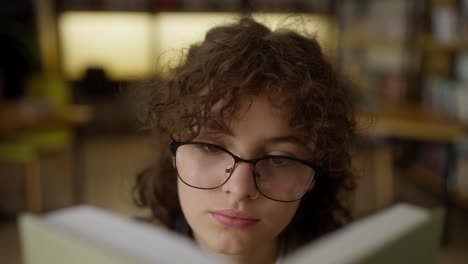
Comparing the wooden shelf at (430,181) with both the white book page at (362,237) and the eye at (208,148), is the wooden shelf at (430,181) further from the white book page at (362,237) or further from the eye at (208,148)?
the white book page at (362,237)

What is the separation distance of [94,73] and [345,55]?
2.97 meters

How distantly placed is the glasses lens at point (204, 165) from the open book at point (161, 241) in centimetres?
32

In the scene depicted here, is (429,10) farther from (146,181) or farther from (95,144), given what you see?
(146,181)

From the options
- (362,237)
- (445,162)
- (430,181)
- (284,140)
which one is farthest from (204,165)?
(430,181)

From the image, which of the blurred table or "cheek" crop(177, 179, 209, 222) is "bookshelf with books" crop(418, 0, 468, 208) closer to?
the blurred table

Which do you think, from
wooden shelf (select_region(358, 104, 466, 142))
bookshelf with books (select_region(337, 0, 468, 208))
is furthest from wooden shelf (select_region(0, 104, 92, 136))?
wooden shelf (select_region(358, 104, 466, 142))

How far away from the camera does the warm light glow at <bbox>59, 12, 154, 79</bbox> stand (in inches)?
245

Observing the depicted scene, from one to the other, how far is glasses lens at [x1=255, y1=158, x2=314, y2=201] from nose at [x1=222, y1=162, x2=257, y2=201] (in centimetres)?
2

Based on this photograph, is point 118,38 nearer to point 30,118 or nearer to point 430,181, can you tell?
point 30,118

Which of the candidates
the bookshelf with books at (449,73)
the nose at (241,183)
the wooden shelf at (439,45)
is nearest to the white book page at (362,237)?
the nose at (241,183)

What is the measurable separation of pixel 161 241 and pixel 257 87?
1.44 ft

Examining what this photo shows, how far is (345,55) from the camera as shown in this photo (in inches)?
219

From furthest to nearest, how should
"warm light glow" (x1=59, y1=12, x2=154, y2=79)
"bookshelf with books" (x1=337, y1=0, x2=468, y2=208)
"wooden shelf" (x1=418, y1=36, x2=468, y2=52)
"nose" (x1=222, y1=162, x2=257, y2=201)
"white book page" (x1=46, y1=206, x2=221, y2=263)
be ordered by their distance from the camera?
"warm light glow" (x1=59, y1=12, x2=154, y2=79), "wooden shelf" (x1=418, y1=36, x2=468, y2=52), "bookshelf with books" (x1=337, y1=0, x2=468, y2=208), "nose" (x1=222, y1=162, x2=257, y2=201), "white book page" (x1=46, y1=206, x2=221, y2=263)

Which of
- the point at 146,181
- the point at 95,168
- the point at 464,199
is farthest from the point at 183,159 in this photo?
the point at 95,168
